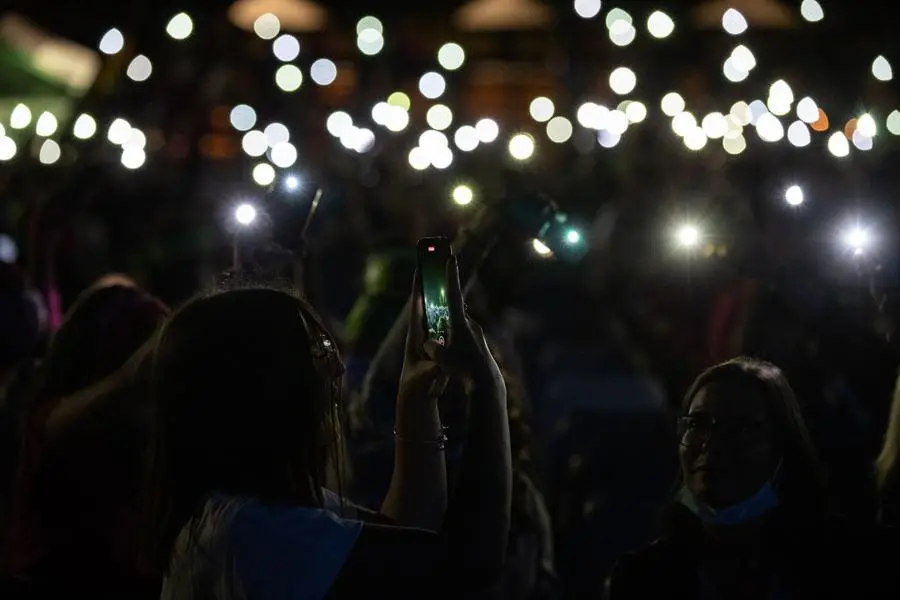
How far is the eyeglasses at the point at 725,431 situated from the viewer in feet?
11.0

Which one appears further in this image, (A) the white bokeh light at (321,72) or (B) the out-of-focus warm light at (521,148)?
(A) the white bokeh light at (321,72)

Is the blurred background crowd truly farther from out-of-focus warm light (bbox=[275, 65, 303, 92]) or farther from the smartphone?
the smartphone

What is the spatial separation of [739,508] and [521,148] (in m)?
6.54

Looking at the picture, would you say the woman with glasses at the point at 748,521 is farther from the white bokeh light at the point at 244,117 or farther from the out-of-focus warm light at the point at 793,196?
the white bokeh light at the point at 244,117

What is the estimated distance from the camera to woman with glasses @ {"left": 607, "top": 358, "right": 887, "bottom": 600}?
10.5 feet

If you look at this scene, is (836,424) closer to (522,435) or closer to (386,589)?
(522,435)

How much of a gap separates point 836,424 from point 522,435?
4.78ft

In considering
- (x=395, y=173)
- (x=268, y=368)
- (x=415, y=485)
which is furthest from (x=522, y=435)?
(x=395, y=173)

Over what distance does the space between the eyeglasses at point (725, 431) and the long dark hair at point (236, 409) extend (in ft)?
4.42

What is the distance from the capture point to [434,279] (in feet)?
8.40

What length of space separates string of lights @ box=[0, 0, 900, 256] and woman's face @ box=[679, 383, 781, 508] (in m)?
3.09

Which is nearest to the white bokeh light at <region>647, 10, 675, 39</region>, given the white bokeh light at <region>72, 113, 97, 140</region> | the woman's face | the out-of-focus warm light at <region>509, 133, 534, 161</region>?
the out-of-focus warm light at <region>509, 133, 534, 161</region>

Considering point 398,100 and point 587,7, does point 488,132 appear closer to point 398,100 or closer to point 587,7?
point 398,100

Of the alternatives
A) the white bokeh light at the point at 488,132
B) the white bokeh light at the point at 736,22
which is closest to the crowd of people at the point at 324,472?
the white bokeh light at the point at 736,22
